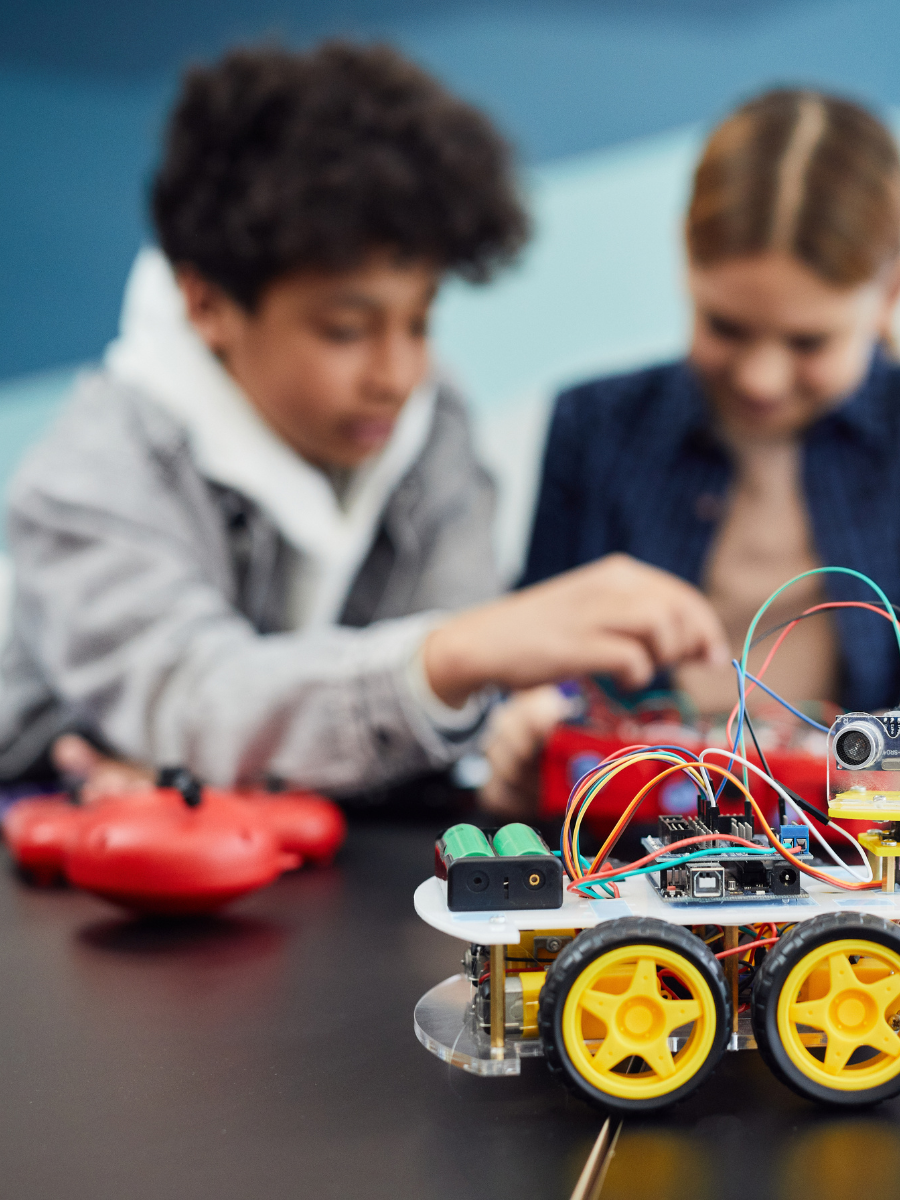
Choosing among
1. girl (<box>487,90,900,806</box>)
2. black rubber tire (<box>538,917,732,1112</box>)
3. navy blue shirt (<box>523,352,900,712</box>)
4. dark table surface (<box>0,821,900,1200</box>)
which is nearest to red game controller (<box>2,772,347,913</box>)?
dark table surface (<box>0,821,900,1200</box>)

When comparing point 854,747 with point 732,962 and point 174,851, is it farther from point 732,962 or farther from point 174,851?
point 174,851

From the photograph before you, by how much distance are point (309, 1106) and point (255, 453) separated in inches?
30.3

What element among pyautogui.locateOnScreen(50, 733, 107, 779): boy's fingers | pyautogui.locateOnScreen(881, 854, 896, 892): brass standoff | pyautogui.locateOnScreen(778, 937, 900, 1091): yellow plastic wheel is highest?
pyautogui.locateOnScreen(881, 854, 896, 892): brass standoff

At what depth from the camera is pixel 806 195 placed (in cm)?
115

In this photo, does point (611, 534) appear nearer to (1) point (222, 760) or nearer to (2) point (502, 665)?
(2) point (502, 665)

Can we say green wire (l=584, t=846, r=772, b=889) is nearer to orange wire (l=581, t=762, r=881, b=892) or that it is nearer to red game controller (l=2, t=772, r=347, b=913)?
orange wire (l=581, t=762, r=881, b=892)

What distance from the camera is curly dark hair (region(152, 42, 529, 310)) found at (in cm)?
103

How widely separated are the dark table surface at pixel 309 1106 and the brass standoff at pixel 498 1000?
0.01 m

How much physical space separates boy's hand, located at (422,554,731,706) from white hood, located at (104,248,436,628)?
10.4 inches

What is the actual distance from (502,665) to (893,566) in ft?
1.97

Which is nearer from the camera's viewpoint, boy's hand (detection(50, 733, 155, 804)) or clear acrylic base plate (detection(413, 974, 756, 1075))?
clear acrylic base plate (detection(413, 974, 756, 1075))

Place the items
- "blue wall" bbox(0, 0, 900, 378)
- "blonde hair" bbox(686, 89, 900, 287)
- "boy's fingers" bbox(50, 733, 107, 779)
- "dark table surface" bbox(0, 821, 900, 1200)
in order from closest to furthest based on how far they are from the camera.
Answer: "dark table surface" bbox(0, 821, 900, 1200) < "boy's fingers" bbox(50, 733, 107, 779) < "blonde hair" bbox(686, 89, 900, 287) < "blue wall" bbox(0, 0, 900, 378)

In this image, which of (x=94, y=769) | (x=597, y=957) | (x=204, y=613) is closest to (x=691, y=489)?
(x=204, y=613)

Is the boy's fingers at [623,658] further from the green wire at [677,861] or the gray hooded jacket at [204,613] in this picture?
the green wire at [677,861]
